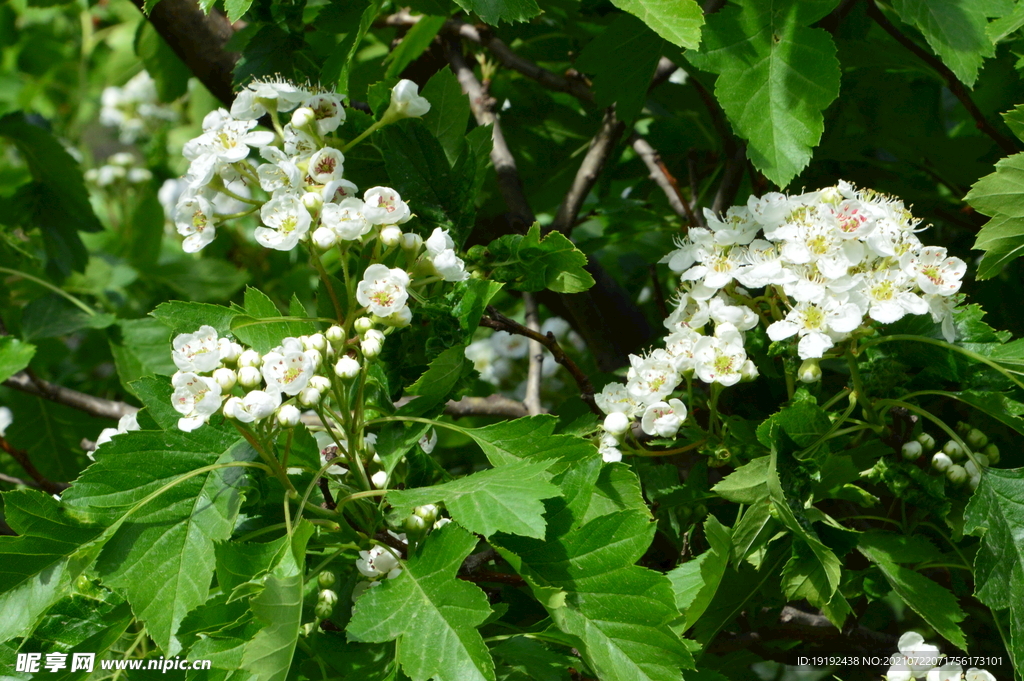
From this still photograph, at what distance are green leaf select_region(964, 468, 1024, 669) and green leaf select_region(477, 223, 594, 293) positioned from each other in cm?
58

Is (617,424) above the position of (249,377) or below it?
below

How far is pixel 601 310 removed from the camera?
192 centimetres

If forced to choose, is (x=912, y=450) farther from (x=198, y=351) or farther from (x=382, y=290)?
(x=198, y=351)

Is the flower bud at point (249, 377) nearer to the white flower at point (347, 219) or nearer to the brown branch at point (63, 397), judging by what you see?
the white flower at point (347, 219)

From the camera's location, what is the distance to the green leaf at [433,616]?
0.91 metres

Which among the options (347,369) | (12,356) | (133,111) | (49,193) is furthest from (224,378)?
(133,111)

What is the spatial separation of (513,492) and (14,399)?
179cm

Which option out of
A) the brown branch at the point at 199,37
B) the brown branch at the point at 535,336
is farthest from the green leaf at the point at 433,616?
the brown branch at the point at 199,37

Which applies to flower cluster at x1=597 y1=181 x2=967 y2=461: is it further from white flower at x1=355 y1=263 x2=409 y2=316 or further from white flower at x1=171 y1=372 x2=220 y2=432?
white flower at x1=171 y1=372 x2=220 y2=432

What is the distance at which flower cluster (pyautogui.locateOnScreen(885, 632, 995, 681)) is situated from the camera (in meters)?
1.16

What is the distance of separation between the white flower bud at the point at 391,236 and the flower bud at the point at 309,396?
0.21 m

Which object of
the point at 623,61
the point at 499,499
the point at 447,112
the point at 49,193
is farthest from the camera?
the point at 49,193

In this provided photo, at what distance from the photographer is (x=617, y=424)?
3.96 feet

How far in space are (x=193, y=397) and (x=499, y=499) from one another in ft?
1.33
